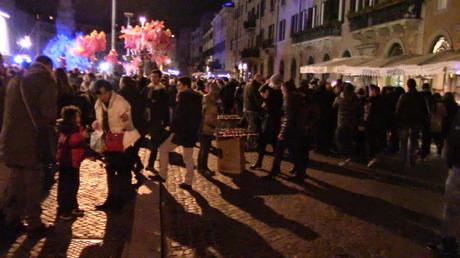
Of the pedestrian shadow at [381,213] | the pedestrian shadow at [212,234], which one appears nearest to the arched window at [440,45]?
the pedestrian shadow at [381,213]

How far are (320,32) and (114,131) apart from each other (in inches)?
1070

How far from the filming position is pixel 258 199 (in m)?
8.24

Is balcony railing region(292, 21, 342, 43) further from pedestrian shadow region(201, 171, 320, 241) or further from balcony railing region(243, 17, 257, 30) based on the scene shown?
pedestrian shadow region(201, 171, 320, 241)

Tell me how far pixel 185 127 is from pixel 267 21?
4294cm

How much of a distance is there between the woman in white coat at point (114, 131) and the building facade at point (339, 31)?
46.8 feet

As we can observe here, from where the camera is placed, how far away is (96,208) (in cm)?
724

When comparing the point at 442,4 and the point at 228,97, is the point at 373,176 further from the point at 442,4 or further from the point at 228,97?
the point at 442,4

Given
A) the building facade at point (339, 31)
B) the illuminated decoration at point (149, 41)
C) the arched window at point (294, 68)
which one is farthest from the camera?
the arched window at point (294, 68)

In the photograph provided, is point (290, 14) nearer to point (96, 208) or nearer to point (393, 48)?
point (393, 48)

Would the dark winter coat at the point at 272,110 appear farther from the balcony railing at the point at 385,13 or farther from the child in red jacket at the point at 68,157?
the balcony railing at the point at 385,13

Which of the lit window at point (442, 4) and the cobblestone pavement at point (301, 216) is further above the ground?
the lit window at point (442, 4)

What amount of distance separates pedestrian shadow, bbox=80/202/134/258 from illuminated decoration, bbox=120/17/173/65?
63.1ft

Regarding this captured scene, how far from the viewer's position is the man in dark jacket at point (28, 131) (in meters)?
5.70

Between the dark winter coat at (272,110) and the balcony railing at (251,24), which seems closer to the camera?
the dark winter coat at (272,110)
